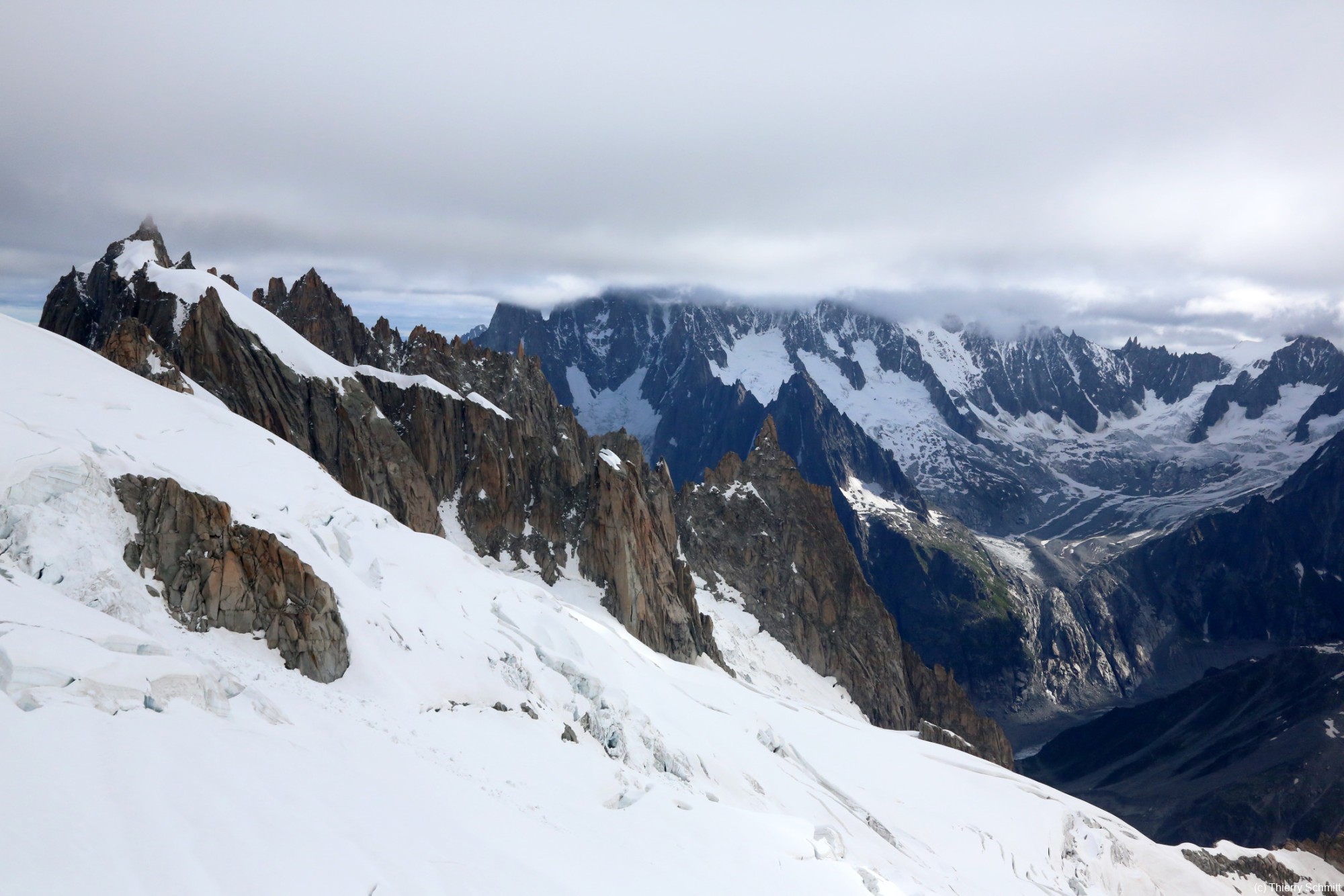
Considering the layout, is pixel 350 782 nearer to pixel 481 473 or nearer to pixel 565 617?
pixel 565 617

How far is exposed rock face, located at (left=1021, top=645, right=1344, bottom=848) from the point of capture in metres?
135

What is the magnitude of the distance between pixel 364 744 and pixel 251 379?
58.2 meters

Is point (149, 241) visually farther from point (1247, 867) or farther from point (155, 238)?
point (1247, 867)

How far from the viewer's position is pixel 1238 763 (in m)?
158

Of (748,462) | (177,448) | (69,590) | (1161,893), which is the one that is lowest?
(1161,893)

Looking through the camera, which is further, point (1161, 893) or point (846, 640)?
point (846, 640)

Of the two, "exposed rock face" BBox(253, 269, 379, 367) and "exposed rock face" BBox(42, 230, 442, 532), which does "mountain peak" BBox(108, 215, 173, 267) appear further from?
"exposed rock face" BBox(253, 269, 379, 367)

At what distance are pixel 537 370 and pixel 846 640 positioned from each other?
72591mm

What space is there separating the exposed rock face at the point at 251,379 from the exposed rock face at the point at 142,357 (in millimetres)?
5160

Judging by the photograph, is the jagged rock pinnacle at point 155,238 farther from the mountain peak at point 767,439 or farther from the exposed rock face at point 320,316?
the mountain peak at point 767,439

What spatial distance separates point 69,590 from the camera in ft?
83.4

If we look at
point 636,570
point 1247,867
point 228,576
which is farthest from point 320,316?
point 1247,867

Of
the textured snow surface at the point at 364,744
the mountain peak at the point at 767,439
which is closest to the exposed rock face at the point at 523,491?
the textured snow surface at the point at 364,744

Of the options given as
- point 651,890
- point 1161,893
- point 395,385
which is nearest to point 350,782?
point 651,890
